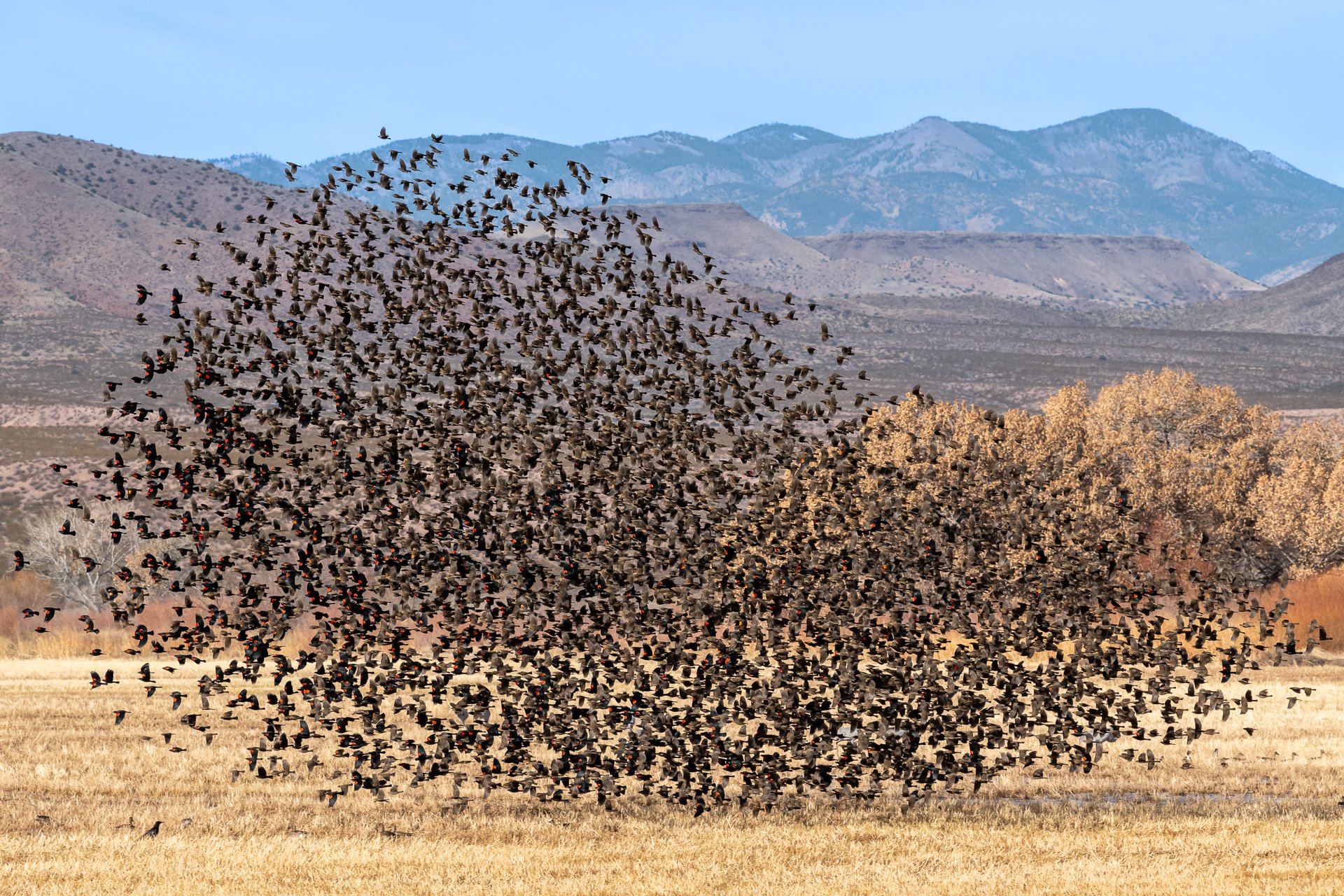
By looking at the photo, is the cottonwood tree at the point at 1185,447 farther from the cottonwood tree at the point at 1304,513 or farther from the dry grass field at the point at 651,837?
the dry grass field at the point at 651,837

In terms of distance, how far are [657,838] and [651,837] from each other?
76mm

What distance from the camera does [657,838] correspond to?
1363 cm

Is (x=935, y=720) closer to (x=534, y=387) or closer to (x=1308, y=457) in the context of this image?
(x=534, y=387)

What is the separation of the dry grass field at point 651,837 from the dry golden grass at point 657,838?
3 cm

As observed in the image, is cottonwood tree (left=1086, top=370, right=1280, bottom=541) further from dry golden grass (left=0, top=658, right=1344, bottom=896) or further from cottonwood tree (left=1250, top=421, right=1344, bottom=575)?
dry golden grass (left=0, top=658, right=1344, bottom=896)

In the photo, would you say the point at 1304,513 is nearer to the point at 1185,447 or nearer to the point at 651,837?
the point at 1185,447

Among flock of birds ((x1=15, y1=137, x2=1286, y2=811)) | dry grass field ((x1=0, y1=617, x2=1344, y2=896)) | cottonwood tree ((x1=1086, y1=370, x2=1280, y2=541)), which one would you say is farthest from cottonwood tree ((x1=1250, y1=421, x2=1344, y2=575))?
flock of birds ((x1=15, y1=137, x2=1286, y2=811))

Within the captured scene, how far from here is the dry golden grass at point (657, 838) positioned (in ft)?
39.4

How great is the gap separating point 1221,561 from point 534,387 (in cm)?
690

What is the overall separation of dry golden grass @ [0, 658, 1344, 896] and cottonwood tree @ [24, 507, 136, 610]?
43115 mm

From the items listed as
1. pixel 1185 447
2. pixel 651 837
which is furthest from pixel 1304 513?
pixel 651 837

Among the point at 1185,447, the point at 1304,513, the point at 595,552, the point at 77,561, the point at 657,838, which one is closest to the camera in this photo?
the point at 657,838

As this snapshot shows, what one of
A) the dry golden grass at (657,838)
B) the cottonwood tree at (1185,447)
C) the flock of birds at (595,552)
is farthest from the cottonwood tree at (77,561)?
the flock of birds at (595,552)

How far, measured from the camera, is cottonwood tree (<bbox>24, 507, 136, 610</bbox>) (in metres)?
59.6
